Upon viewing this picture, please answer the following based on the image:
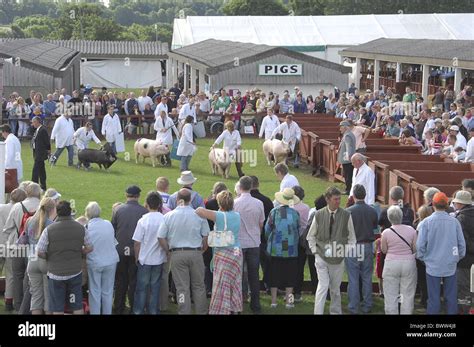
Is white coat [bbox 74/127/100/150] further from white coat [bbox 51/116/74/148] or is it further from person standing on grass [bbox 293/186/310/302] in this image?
person standing on grass [bbox 293/186/310/302]

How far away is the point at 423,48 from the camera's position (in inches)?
1810

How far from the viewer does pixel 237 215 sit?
12539 mm

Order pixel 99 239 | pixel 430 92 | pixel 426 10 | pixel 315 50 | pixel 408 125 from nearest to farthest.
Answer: pixel 99 239
pixel 408 125
pixel 430 92
pixel 315 50
pixel 426 10

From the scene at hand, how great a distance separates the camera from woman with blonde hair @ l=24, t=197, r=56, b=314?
39.8ft

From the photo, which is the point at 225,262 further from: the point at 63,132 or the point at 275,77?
the point at 275,77

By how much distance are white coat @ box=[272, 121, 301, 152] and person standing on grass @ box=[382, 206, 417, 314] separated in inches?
592

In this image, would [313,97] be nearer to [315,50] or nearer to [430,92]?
[430,92]

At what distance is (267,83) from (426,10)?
70942 mm

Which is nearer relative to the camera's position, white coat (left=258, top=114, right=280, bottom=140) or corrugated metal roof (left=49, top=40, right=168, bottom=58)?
white coat (left=258, top=114, right=280, bottom=140)

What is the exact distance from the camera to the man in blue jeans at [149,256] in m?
12.4

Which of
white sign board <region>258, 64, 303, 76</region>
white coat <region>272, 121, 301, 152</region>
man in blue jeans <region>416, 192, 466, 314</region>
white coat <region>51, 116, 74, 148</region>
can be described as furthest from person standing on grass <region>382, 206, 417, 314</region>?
white sign board <region>258, 64, 303, 76</region>

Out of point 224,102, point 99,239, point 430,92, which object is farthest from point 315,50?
point 99,239

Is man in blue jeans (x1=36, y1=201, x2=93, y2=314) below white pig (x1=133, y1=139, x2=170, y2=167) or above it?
below
